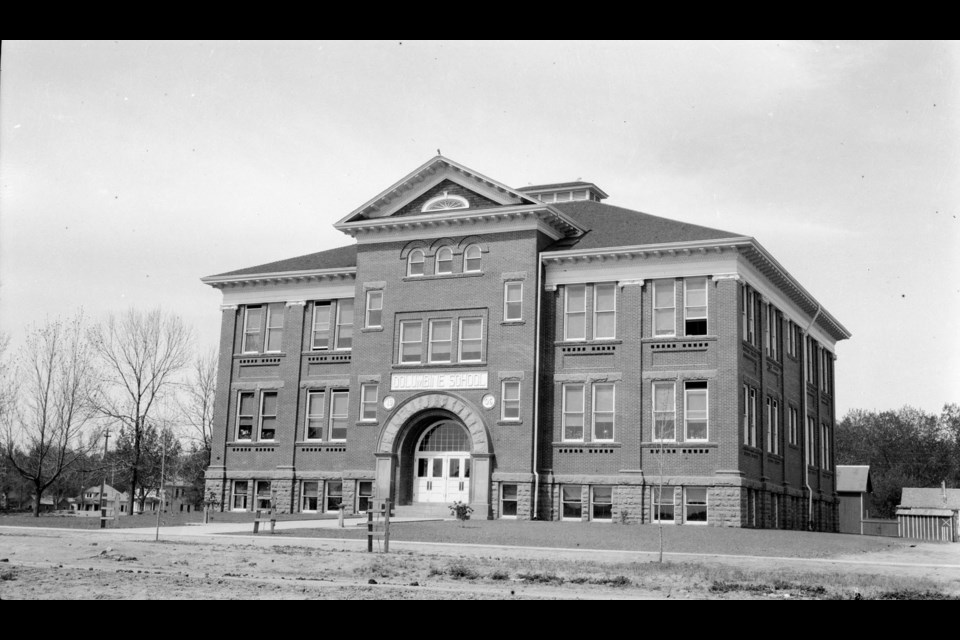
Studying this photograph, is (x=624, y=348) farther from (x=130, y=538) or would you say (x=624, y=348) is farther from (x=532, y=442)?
(x=130, y=538)

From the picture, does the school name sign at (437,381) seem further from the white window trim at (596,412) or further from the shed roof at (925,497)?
the shed roof at (925,497)

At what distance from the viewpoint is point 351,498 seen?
1665 inches

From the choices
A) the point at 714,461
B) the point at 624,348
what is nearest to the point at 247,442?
the point at 624,348

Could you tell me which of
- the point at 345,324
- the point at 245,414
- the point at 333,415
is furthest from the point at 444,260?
the point at 245,414

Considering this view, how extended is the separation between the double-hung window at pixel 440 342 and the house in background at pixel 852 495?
98.3ft

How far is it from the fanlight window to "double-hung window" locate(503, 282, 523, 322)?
4.90 m

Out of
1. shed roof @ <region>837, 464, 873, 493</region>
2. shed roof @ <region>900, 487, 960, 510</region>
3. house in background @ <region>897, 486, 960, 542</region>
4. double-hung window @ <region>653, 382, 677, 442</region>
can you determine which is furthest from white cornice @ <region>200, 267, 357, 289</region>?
shed roof @ <region>900, 487, 960, 510</region>

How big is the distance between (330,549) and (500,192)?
64.6 feet

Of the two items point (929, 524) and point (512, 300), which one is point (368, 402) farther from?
point (929, 524)

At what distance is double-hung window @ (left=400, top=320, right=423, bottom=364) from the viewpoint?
4156cm

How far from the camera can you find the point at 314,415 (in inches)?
1783

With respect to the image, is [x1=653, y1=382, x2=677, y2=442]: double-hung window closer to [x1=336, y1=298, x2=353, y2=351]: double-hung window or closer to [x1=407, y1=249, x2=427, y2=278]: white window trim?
[x1=407, y1=249, x2=427, y2=278]: white window trim

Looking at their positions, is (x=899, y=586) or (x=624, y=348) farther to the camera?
(x=624, y=348)

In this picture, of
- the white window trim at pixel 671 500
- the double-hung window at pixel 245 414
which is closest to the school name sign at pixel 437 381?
the white window trim at pixel 671 500
